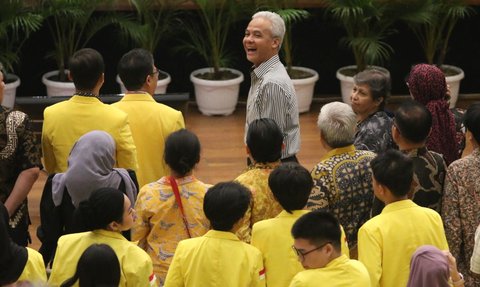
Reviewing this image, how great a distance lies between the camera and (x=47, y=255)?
5336 millimetres

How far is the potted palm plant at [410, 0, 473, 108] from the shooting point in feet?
30.6

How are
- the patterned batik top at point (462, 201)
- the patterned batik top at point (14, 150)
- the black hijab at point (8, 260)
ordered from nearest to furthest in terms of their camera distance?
the black hijab at point (8, 260) → the patterned batik top at point (462, 201) → the patterned batik top at point (14, 150)

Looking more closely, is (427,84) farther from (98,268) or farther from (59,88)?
(59,88)

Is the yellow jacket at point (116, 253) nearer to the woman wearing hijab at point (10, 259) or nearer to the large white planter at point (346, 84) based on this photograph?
the woman wearing hijab at point (10, 259)

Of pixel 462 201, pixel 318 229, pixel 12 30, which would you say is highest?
pixel 318 229

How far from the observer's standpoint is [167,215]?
4910mm

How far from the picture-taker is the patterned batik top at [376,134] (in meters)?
5.68

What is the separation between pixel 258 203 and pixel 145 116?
3.49ft

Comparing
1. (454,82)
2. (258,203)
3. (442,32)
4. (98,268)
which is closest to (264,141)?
(258,203)

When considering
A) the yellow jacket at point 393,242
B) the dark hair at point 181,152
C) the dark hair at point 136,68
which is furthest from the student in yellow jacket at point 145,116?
the yellow jacket at point 393,242

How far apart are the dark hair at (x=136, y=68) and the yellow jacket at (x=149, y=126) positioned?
78 mm

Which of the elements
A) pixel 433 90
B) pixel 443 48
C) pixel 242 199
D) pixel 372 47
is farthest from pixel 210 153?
pixel 242 199

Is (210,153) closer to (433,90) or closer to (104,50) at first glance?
(104,50)

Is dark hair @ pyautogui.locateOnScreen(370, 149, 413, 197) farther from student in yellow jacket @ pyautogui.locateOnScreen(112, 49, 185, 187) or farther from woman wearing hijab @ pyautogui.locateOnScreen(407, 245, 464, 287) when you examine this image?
student in yellow jacket @ pyautogui.locateOnScreen(112, 49, 185, 187)
